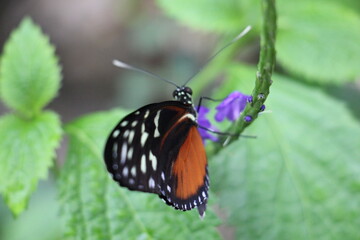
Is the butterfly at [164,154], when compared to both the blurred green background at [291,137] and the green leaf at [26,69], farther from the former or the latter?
the green leaf at [26,69]

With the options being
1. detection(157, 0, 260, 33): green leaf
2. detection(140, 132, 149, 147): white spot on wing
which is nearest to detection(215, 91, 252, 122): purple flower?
detection(140, 132, 149, 147): white spot on wing

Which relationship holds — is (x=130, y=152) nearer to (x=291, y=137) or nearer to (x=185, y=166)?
(x=185, y=166)

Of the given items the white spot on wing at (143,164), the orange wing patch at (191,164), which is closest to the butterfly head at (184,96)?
the orange wing patch at (191,164)

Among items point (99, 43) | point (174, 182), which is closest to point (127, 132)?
point (174, 182)

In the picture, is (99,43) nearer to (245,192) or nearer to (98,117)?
(98,117)

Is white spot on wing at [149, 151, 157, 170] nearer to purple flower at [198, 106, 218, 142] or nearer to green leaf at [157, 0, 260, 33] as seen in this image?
purple flower at [198, 106, 218, 142]
